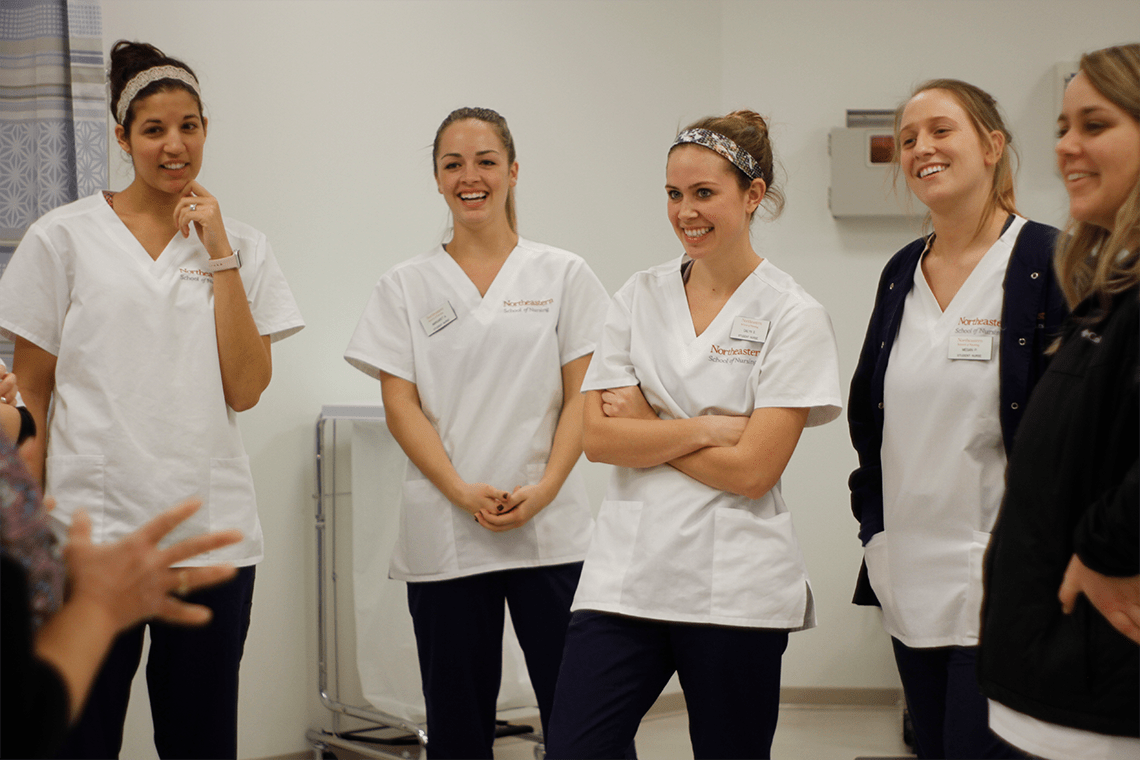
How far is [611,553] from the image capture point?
5.59ft

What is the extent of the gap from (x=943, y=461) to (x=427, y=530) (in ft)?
3.58

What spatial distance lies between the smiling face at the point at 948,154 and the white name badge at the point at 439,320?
3.33 ft

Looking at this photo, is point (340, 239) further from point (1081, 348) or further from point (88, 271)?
point (1081, 348)

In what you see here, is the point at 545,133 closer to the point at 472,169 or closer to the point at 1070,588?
the point at 472,169

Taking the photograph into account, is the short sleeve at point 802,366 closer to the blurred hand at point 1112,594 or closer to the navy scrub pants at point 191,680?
the blurred hand at point 1112,594

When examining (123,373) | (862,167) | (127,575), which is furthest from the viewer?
(862,167)

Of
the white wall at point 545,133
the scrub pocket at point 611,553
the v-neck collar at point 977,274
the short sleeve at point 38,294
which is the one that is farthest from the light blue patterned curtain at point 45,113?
the v-neck collar at point 977,274

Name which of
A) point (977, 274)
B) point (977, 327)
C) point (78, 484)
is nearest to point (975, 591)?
point (977, 327)

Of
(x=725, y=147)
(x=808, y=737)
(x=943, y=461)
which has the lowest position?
(x=808, y=737)

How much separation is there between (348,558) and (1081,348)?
2.31m

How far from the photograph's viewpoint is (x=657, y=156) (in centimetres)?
372

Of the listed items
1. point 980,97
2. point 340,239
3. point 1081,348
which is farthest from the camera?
point 340,239

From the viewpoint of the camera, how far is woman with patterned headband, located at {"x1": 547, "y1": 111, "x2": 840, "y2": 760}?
160 centimetres

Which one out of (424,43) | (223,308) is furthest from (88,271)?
Result: (424,43)
